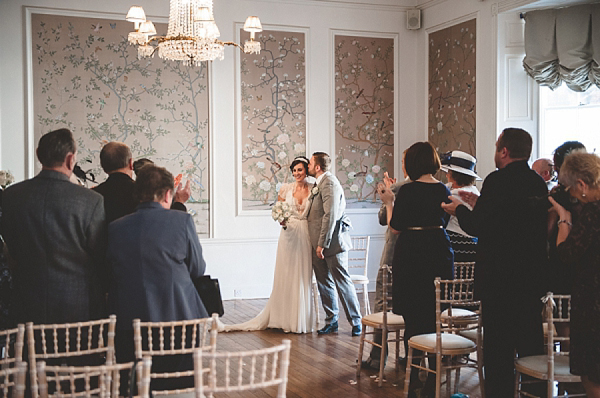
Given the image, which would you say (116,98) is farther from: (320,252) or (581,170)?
(581,170)

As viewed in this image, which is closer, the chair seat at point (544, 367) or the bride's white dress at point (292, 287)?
the chair seat at point (544, 367)

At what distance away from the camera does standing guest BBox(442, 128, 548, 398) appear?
364 centimetres

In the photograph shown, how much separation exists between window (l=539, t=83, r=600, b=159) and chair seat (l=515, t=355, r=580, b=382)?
13.9 feet

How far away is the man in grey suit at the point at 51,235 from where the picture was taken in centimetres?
326

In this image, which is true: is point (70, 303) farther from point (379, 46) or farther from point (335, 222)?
point (379, 46)

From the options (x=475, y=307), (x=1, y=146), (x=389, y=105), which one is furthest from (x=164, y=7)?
(x=475, y=307)

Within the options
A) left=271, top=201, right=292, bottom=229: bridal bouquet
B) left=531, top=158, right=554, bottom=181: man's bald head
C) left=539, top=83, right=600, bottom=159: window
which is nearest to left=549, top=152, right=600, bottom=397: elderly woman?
left=531, top=158, right=554, bottom=181: man's bald head

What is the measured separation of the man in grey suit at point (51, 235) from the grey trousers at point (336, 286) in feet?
11.3

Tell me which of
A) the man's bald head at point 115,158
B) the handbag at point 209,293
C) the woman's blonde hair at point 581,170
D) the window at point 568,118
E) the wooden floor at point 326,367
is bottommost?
the wooden floor at point 326,367

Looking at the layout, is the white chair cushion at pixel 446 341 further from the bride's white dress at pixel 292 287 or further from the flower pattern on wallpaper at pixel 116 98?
the flower pattern on wallpaper at pixel 116 98

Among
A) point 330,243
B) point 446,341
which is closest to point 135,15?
point 330,243

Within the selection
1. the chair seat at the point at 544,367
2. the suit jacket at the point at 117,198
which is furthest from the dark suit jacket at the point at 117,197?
the chair seat at the point at 544,367

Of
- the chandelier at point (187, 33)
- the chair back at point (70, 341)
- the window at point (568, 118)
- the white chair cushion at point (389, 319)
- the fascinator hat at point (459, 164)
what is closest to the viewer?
the chair back at point (70, 341)

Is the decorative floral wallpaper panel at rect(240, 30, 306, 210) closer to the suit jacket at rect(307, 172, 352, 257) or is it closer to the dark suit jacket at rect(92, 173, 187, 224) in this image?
the suit jacket at rect(307, 172, 352, 257)
